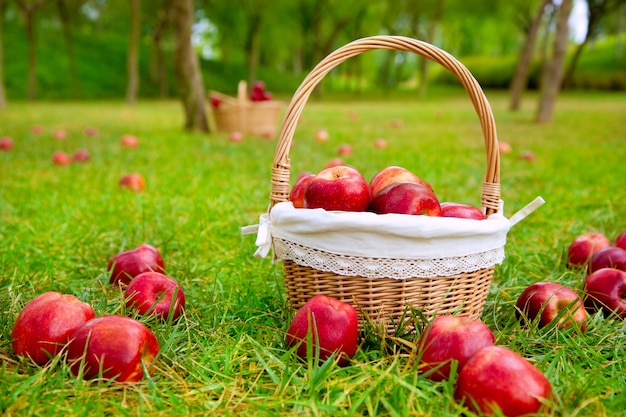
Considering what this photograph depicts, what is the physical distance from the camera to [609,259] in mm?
2500

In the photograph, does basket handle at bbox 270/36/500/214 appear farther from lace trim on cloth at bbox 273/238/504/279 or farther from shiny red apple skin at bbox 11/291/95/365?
shiny red apple skin at bbox 11/291/95/365

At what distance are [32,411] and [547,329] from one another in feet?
5.39

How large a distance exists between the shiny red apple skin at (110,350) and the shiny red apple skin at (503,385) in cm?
90

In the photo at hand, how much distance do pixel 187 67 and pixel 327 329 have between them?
7591mm

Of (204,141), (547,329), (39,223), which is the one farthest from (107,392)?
(204,141)

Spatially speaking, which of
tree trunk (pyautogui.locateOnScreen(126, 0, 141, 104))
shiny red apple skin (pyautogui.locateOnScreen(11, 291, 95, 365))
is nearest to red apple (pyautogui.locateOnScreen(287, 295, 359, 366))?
shiny red apple skin (pyautogui.locateOnScreen(11, 291, 95, 365))

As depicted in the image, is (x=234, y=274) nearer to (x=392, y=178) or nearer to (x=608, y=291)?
(x=392, y=178)

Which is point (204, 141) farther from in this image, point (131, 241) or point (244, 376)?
point (244, 376)

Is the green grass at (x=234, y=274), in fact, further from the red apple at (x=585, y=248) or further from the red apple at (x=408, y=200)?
the red apple at (x=408, y=200)

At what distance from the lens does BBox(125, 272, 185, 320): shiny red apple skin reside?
2.07m

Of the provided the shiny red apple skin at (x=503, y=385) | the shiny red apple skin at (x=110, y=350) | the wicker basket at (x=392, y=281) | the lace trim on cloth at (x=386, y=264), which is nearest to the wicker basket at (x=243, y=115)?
the wicker basket at (x=392, y=281)

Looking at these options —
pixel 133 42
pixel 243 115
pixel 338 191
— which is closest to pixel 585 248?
pixel 338 191

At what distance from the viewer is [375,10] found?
30906mm

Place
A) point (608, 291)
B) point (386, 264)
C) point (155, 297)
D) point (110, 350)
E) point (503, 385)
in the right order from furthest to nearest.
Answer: point (608, 291)
point (155, 297)
point (386, 264)
point (110, 350)
point (503, 385)
